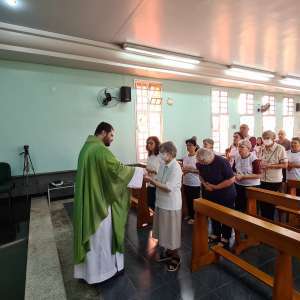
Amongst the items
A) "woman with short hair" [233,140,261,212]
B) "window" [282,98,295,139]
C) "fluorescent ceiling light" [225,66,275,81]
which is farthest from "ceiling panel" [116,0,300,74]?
"window" [282,98,295,139]

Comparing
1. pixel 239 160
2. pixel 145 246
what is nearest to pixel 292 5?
pixel 239 160

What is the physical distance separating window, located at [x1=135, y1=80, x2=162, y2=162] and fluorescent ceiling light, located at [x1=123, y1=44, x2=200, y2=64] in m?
1.20

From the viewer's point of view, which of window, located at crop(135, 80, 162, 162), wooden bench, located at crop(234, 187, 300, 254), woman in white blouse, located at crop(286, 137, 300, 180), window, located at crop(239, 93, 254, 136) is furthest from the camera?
window, located at crop(239, 93, 254, 136)

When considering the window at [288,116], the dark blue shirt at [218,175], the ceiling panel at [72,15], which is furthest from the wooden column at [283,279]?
the window at [288,116]

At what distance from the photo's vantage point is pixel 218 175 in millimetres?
2559

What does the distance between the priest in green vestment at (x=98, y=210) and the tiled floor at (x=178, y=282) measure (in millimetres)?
132

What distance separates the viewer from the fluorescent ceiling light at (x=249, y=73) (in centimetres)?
647

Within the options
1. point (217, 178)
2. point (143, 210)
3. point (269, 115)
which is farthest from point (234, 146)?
point (269, 115)

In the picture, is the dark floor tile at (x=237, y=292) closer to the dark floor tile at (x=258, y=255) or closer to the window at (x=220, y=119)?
the dark floor tile at (x=258, y=255)

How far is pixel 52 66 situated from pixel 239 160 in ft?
14.3

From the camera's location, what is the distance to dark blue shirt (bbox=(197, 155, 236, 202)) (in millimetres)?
2537

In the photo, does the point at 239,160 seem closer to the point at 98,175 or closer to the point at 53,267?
the point at 98,175

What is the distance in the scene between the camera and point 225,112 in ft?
26.2

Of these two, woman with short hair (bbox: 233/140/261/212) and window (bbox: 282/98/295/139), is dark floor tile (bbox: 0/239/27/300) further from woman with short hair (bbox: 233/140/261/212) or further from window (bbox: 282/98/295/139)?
window (bbox: 282/98/295/139)
